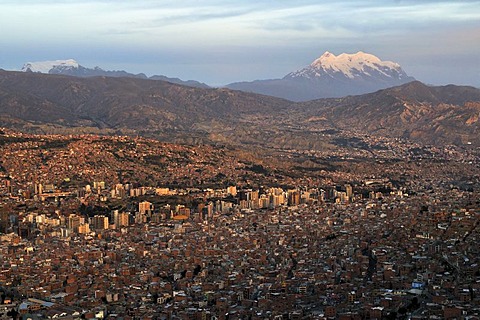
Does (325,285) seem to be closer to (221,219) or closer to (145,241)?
(145,241)

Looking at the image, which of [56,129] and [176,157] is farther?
[56,129]

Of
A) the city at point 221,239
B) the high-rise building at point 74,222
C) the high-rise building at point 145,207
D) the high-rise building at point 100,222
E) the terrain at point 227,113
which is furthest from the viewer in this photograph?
the terrain at point 227,113

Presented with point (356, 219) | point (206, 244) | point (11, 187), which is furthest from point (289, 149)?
point (206, 244)

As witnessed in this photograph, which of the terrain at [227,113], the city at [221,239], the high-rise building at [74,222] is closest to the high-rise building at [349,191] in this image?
the city at [221,239]

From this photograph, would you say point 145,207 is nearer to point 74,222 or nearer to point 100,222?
point 100,222

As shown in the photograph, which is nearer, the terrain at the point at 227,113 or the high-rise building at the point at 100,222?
the high-rise building at the point at 100,222

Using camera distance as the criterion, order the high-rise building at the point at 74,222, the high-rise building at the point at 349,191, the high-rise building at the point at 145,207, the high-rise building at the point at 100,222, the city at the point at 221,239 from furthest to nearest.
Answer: the high-rise building at the point at 349,191 → the high-rise building at the point at 145,207 → the high-rise building at the point at 100,222 → the high-rise building at the point at 74,222 → the city at the point at 221,239

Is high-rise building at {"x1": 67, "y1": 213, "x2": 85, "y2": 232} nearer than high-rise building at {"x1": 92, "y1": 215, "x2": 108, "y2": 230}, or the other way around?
high-rise building at {"x1": 67, "y1": 213, "x2": 85, "y2": 232}

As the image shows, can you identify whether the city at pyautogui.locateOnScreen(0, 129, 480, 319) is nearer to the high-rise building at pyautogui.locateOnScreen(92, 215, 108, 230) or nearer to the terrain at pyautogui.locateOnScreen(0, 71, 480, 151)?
the high-rise building at pyautogui.locateOnScreen(92, 215, 108, 230)

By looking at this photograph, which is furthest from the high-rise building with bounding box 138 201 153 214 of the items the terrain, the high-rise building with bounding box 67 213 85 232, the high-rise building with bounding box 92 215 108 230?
the terrain

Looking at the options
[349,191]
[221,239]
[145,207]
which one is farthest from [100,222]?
[349,191]

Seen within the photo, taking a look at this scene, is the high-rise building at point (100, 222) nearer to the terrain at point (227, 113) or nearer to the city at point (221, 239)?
the city at point (221, 239)
